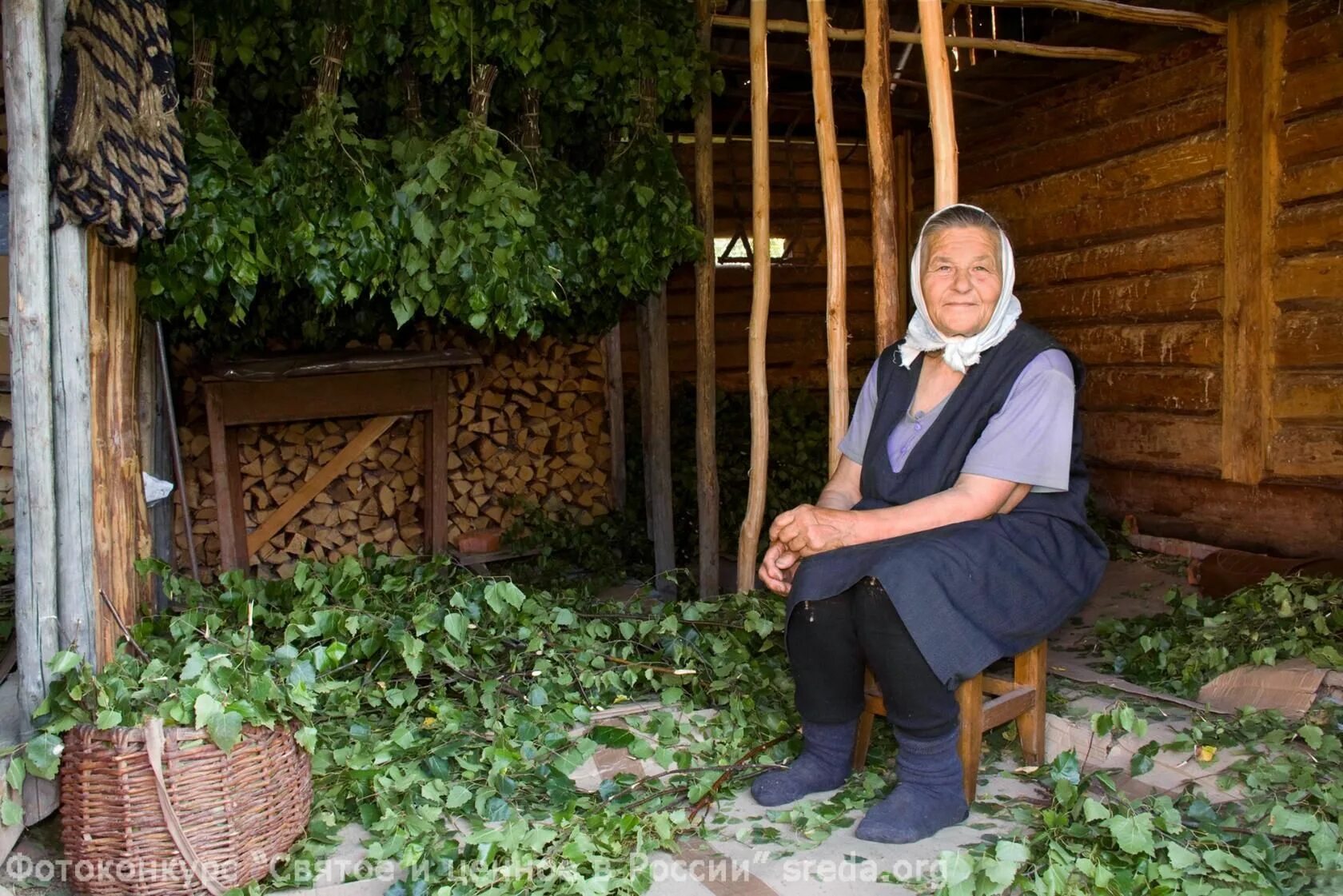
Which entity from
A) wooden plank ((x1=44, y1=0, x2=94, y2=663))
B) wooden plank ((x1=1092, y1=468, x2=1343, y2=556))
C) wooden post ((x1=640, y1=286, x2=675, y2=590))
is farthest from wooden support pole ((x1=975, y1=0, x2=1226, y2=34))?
wooden plank ((x1=44, y1=0, x2=94, y2=663))

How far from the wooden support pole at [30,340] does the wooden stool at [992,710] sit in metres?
2.16

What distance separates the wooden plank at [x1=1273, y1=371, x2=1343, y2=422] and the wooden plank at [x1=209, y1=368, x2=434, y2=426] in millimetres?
4145

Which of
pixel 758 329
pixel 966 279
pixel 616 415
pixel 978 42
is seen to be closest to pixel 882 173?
pixel 758 329

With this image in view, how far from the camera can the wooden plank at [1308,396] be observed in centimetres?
522

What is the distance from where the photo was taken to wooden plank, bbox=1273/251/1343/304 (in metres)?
5.18

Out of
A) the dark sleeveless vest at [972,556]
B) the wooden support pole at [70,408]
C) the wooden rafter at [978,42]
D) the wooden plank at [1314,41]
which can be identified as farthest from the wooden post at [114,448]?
the wooden plank at [1314,41]

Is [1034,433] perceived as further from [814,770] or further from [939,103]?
[939,103]

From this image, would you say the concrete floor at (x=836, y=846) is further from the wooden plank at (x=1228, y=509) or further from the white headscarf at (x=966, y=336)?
the wooden plank at (x=1228, y=509)

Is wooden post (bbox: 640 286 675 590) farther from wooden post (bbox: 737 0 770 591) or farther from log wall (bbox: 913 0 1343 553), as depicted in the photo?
log wall (bbox: 913 0 1343 553)

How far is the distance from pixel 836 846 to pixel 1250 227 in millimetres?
4265

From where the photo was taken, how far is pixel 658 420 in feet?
17.6

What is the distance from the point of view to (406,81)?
4.54m

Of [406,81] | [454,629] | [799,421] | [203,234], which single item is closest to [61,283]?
[203,234]

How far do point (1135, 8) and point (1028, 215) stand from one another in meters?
1.79
